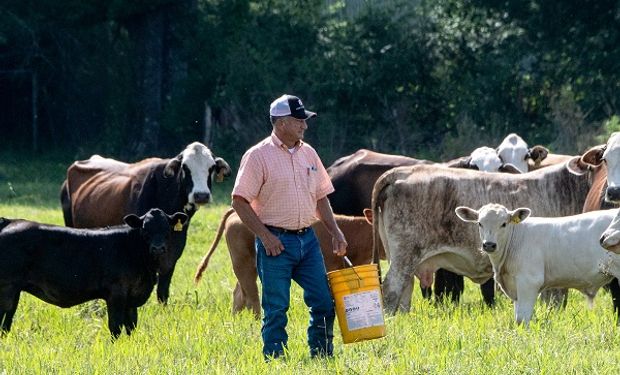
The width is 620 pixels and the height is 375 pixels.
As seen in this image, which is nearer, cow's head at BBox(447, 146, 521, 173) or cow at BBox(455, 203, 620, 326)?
cow at BBox(455, 203, 620, 326)

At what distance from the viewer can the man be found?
8.72 m

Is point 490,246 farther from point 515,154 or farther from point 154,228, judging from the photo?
point 515,154

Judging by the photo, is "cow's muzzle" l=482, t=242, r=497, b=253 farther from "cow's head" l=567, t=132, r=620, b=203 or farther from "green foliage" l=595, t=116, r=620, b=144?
"green foliage" l=595, t=116, r=620, b=144

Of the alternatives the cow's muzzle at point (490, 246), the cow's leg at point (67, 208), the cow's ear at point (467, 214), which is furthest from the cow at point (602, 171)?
the cow's leg at point (67, 208)

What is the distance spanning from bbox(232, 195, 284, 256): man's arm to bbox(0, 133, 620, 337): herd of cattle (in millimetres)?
1819

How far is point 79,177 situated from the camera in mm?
16516

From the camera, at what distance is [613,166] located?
11.3 m

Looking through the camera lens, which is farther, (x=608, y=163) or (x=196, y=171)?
(x=196, y=171)

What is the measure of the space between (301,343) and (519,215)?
2.22 meters

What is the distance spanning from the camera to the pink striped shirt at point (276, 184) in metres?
8.75

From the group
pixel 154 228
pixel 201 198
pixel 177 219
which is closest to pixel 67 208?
A: pixel 201 198

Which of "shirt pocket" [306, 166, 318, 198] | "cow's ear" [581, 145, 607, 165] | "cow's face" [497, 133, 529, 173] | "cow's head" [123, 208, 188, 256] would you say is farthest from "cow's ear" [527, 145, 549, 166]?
"shirt pocket" [306, 166, 318, 198]

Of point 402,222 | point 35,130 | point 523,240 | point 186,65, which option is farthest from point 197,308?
point 35,130

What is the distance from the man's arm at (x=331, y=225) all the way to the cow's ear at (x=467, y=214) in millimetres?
1902
